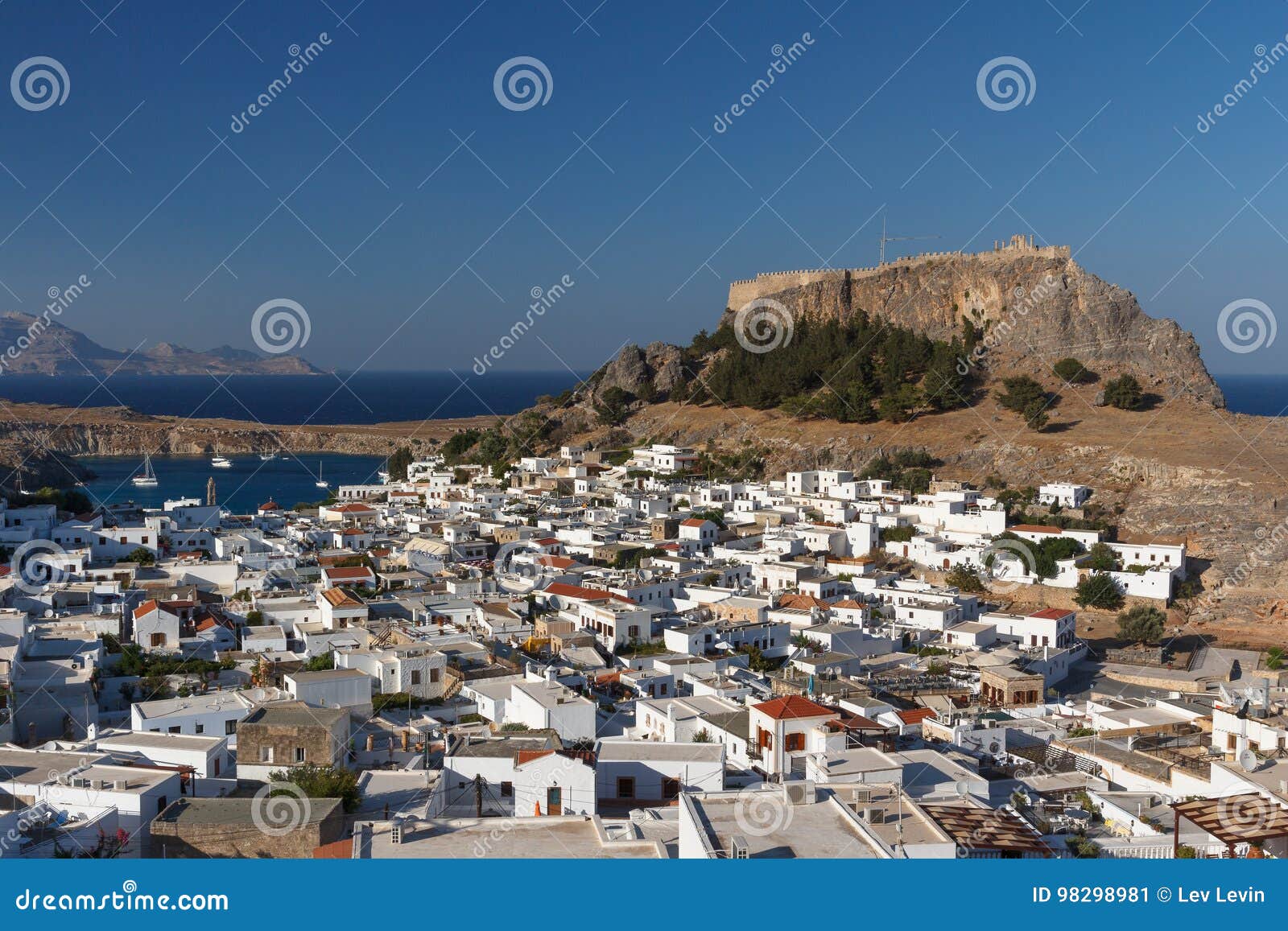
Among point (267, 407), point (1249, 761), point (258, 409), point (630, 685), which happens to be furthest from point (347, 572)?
point (267, 407)

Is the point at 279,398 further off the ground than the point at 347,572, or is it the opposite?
the point at 279,398

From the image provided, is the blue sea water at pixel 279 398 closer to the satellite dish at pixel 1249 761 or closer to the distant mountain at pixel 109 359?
the distant mountain at pixel 109 359

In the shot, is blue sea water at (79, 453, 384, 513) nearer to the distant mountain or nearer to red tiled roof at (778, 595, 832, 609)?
red tiled roof at (778, 595, 832, 609)

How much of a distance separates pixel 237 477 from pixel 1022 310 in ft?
87.8

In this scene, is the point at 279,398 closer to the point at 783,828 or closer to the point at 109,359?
the point at 109,359

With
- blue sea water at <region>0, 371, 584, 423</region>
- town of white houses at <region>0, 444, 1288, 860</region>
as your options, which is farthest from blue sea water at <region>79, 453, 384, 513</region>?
town of white houses at <region>0, 444, 1288, 860</region>

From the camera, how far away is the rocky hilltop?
28.5 metres

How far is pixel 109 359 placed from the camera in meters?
114

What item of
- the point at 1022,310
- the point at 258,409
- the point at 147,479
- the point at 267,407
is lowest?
the point at 147,479

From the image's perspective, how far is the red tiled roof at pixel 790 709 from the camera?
272 inches


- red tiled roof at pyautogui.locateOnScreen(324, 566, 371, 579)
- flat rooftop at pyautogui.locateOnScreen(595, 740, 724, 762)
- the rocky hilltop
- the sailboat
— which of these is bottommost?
flat rooftop at pyautogui.locateOnScreen(595, 740, 724, 762)

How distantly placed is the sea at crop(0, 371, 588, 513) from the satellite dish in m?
Answer: 24.6

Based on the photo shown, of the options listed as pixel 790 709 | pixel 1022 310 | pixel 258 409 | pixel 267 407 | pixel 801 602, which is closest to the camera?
pixel 790 709
